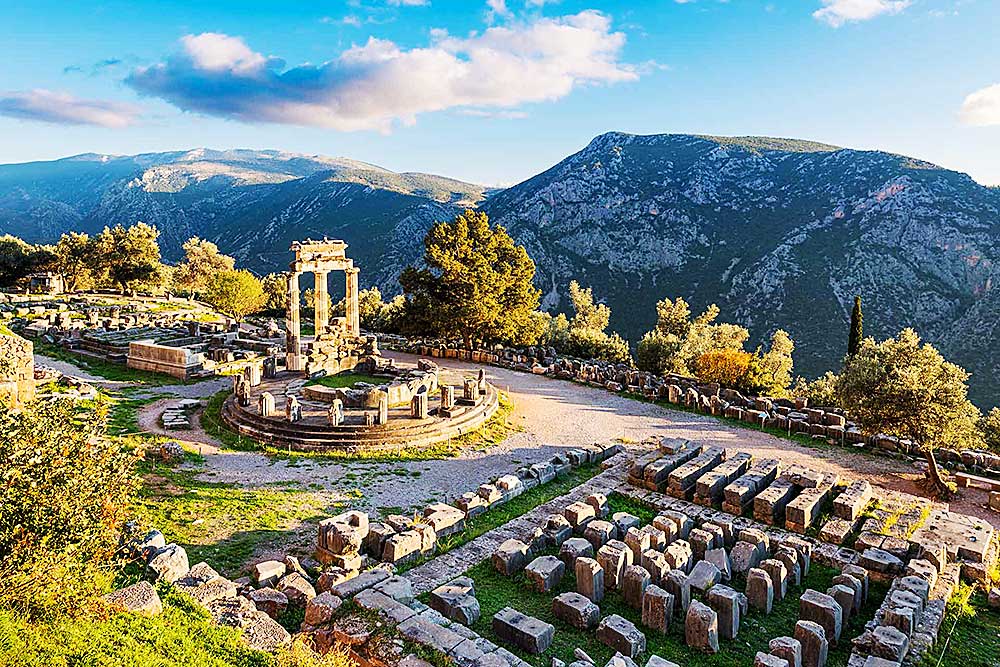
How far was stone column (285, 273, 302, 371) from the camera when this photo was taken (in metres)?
28.0

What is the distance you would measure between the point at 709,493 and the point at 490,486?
5680 mm

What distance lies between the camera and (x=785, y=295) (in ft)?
235

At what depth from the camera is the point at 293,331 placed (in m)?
29.0

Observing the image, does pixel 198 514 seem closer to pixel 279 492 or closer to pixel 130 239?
pixel 279 492

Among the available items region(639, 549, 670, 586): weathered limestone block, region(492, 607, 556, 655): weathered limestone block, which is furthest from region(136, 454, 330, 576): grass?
region(639, 549, 670, 586): weathered limestone block

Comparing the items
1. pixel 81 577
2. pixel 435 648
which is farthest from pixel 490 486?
pixel 81 577

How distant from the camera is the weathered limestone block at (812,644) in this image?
9.47 metres

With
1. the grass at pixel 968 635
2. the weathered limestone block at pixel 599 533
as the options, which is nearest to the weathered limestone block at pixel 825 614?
the grass at pixel 968 635

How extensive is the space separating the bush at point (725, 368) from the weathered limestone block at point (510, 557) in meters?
22.4

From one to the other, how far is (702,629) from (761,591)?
1981mm

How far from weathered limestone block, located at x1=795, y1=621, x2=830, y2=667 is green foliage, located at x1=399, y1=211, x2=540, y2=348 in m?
26.4

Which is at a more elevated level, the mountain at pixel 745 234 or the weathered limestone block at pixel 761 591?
the mountain at pixel 745 234

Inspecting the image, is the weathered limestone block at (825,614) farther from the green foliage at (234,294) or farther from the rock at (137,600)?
the green foliage at (234,294)

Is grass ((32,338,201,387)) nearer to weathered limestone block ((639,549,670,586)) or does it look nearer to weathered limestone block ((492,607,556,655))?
weathered limestone block ((492,607,556,655))
